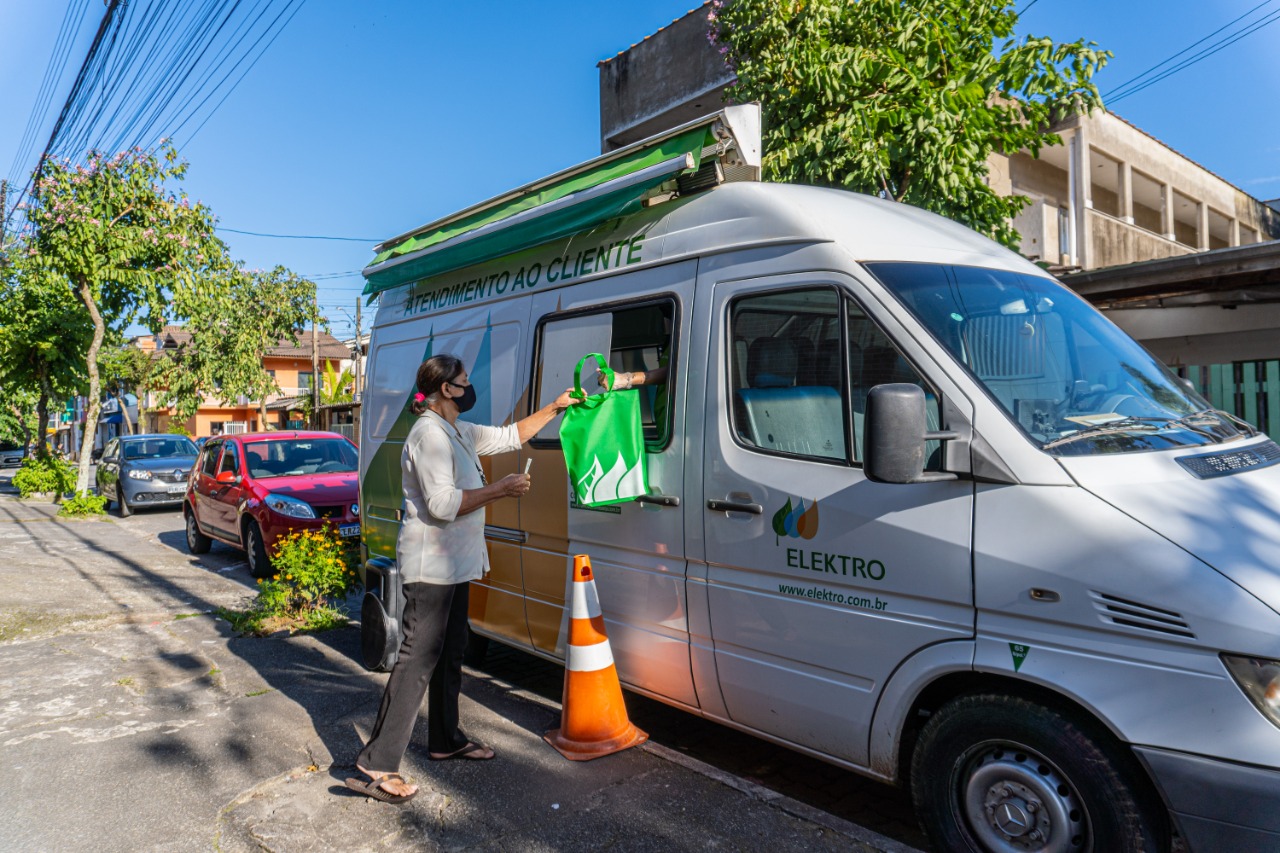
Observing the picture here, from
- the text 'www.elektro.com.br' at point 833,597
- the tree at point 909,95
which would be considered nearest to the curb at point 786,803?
the text 'www.elektro.com.br' at point 833,597

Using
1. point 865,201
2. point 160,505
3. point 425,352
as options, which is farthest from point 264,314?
point 865,201

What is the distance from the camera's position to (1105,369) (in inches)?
137

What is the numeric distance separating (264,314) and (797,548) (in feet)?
112

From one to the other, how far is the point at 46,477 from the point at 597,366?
23961 mm

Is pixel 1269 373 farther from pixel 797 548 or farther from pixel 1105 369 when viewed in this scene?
pixel 797 548

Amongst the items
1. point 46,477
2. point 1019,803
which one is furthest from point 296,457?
point 46,477

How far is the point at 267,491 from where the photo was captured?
400 inches

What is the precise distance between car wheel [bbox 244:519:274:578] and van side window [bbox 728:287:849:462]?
7701mm

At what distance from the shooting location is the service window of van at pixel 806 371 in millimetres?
3379

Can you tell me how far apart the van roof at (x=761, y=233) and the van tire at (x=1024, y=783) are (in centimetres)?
174

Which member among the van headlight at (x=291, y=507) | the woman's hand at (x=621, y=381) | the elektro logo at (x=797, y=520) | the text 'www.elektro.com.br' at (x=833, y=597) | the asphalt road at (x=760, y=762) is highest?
the woman's hand at (x=621, y=381)

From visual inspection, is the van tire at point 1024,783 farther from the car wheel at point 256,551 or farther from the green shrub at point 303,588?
the car wheel at point 256,551

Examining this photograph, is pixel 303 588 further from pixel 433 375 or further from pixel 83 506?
pixel 83 506

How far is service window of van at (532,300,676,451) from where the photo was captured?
4211 millimetres
